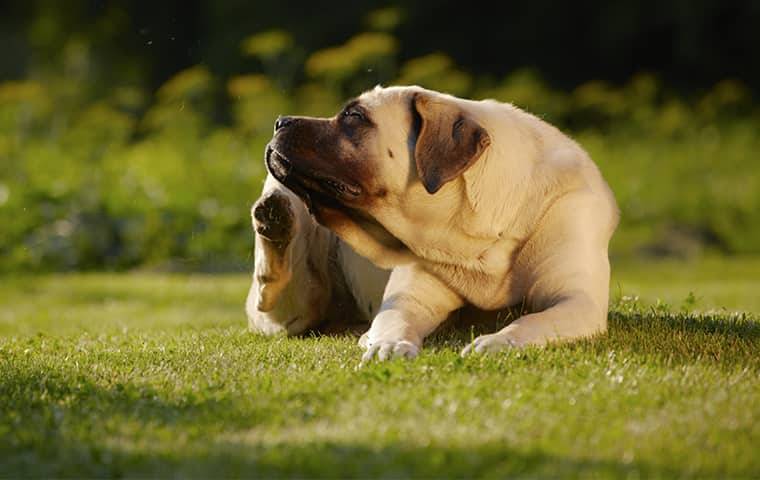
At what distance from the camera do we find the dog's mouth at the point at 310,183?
5.13 meters

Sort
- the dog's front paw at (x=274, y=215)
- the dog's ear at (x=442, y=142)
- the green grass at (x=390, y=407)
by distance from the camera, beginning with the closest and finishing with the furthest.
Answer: the green grass at (x=390, y=407) < the dog's ear at (x=442, y=142) < the dog's front paw at (x=274, y=215)

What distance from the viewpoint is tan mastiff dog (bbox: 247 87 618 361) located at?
509cm

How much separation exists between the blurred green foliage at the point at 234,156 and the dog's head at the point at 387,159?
659 cm

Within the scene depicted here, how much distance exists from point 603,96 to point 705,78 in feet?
11.1

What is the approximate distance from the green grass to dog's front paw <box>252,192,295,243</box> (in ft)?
1.75

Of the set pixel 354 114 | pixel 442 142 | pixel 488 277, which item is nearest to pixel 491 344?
pixel 488 277

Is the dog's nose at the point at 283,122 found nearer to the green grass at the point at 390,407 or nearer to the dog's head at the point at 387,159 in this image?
the dog's head at the point at 387,159

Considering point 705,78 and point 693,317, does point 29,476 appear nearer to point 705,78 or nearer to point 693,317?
point 693,317

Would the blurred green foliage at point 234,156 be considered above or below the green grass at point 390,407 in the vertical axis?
below

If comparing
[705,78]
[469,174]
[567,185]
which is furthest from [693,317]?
[705,78]

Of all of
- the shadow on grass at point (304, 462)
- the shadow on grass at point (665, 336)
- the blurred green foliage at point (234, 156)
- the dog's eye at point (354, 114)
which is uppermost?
the dog's eye at point (354, 114)

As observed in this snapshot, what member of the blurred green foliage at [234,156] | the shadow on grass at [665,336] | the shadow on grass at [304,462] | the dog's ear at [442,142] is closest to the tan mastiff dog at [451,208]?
the dog's ear at [442,142]

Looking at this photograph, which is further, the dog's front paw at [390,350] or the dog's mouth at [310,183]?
the dog's mouth at [310,183]

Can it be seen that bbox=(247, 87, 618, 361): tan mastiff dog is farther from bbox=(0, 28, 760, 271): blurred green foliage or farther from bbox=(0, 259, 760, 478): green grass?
bbox=(0, 28, 760, 271): blurred green foliage
